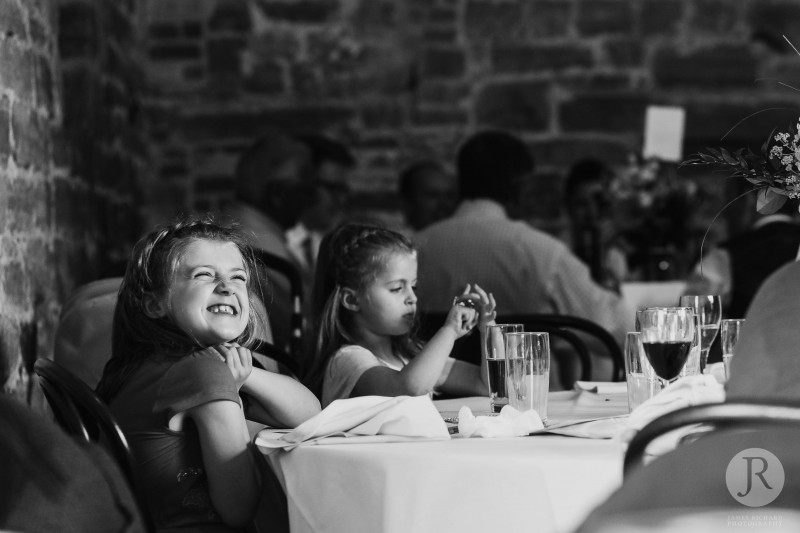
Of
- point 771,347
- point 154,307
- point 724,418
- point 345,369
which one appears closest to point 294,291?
point 345,369

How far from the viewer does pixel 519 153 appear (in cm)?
446

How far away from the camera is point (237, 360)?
209 cm

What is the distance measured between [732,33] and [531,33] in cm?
104

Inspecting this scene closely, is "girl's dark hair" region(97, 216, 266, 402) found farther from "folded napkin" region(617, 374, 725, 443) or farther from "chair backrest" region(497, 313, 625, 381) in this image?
"chair backrest" region(497, 313, 625, 381)

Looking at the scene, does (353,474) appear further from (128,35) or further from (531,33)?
(531,33)

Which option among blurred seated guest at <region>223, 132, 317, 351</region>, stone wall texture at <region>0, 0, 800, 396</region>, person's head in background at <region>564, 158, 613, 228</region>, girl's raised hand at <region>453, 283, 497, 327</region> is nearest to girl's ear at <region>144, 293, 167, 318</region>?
girl's raised hand at <region>453, 283, 497, 327</region>

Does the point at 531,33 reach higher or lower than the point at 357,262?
higher

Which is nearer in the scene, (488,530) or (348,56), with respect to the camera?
(488,530)

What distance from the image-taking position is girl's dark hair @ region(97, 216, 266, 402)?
221cm

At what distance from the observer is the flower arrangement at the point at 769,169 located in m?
2.03

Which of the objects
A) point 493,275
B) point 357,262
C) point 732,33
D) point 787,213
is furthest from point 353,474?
point 732,33

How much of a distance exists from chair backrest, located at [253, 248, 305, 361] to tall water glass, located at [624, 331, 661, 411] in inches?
60.6

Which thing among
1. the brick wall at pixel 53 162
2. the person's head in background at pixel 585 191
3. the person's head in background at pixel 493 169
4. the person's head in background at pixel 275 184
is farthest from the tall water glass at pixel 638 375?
the person's head in background at pixel 585 191

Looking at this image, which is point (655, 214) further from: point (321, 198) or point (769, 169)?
point (769, 169)
